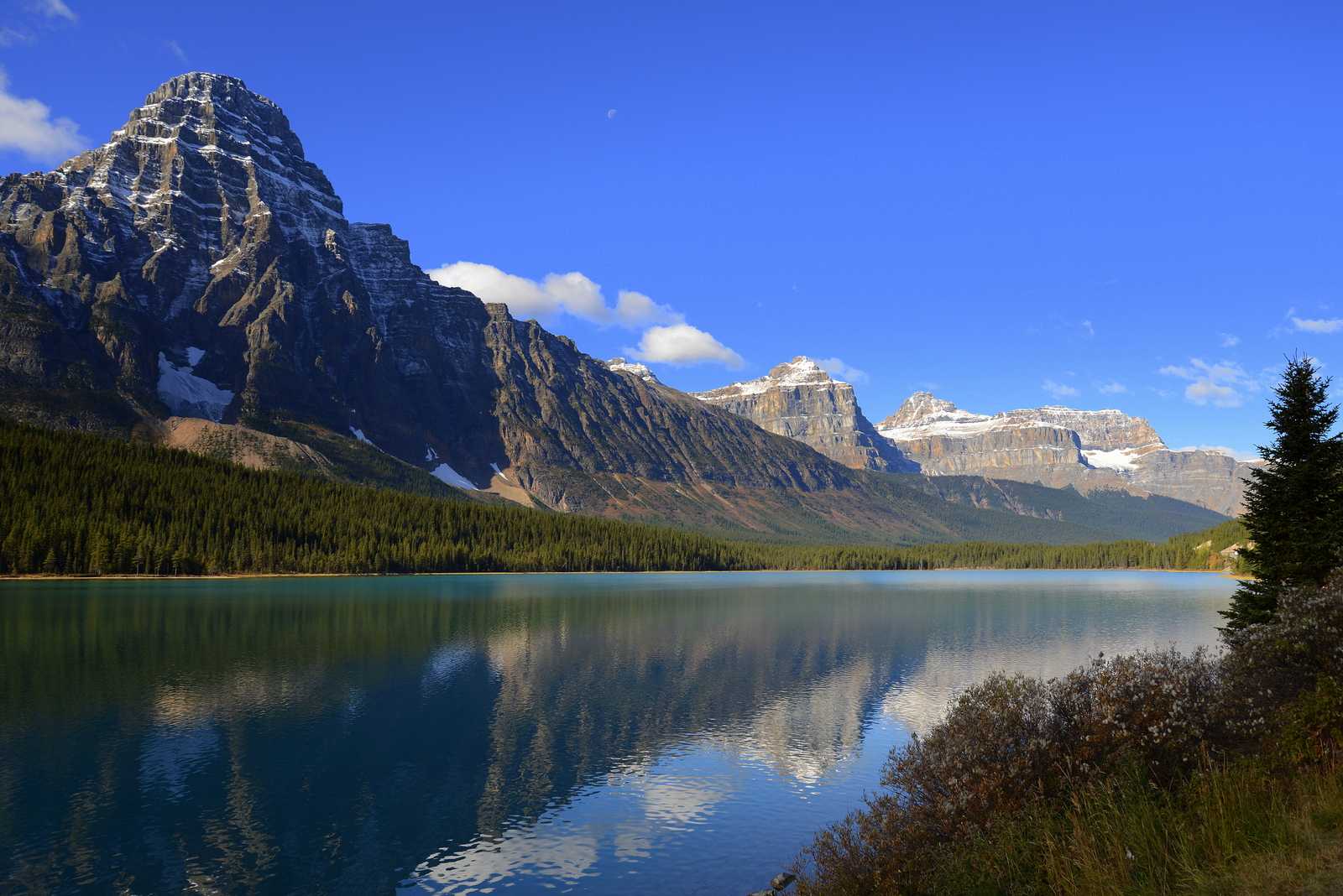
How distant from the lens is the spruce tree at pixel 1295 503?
49594mm

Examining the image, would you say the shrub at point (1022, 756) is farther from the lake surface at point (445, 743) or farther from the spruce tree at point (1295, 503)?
the spruce tree at point (1295, 503)

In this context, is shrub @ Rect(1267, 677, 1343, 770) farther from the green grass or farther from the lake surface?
the lake surface

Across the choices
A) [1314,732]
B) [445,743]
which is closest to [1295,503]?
[1314,732]

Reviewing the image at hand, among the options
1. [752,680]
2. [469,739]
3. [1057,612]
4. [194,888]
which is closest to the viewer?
[194,888]

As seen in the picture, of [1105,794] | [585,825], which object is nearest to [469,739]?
[585,825]

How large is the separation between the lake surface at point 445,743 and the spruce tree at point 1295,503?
20.7m

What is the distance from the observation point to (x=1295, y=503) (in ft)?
171

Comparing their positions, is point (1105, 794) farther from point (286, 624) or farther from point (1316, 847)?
point (286, 624)

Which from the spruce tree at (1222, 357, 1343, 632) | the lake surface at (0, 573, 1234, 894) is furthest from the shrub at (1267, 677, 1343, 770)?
the spruce tree at (1222, 357, 1343, 632)

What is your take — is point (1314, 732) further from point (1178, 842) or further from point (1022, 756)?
point (1022, 756)

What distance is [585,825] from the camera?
36438 millimetres

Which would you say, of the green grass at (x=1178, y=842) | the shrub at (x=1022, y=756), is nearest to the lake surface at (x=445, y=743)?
the shrub at (x=1022, y=756)

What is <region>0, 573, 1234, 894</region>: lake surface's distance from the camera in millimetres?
32250

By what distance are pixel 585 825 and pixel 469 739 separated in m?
16.9
